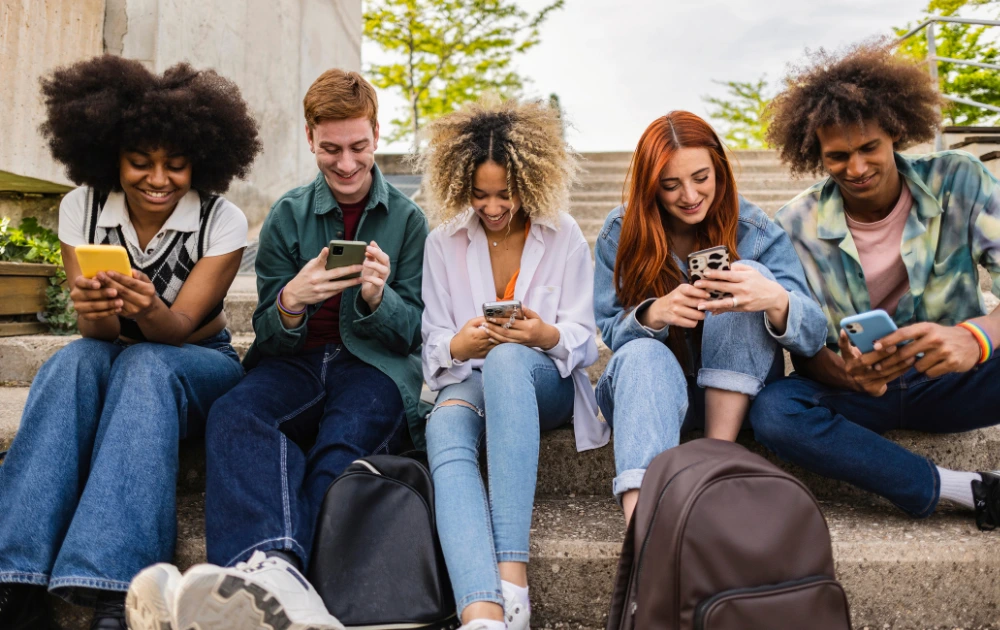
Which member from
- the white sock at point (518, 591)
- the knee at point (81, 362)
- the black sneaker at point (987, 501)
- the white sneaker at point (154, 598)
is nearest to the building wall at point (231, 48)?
the knee at point (81, 362)

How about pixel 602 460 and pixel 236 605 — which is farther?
pixel 602 460

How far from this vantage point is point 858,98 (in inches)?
79.9

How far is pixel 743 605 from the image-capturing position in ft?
4.33

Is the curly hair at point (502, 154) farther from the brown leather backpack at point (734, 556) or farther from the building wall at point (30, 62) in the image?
the building wall at point (30, 62)

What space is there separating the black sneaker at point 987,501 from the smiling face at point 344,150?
198 centimetres

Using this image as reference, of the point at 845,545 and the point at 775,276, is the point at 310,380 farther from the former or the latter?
the point at 845,545

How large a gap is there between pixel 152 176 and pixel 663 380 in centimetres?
164

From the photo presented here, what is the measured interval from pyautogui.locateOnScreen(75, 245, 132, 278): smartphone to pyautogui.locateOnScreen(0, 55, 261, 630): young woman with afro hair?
0.02 metres

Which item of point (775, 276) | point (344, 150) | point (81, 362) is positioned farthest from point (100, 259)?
point (775, 276)

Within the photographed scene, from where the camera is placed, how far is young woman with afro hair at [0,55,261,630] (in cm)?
166

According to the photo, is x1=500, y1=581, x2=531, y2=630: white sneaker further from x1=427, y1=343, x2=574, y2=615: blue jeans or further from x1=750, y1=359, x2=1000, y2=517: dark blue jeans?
x1=750, y1=359, x2=1000, y2=517: dark blue jeans

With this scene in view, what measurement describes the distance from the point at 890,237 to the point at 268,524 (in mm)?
1949

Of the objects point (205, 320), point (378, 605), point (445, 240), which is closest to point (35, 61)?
point (205, 320)

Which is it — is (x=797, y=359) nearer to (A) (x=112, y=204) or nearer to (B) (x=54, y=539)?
(B) (x=54, y=539)
